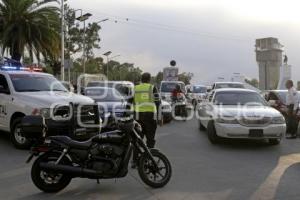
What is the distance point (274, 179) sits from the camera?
28.8 ft

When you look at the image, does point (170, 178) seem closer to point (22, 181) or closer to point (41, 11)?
point (22, 181)

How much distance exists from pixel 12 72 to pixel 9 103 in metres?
1.30

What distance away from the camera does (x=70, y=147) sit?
25.2 ft

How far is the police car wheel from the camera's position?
11867 millimetres

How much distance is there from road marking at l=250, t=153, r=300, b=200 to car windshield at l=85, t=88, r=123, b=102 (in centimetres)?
711

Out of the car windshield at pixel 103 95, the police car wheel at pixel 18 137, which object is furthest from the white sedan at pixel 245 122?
the police car wheel at pixel 18 137

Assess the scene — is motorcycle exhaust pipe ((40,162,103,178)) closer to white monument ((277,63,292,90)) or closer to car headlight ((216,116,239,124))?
car headlight ((216,116,239,124))

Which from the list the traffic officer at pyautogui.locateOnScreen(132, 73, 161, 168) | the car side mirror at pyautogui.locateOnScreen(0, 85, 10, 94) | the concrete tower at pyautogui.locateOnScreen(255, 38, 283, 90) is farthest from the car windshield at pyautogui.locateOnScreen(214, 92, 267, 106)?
the concrete tower at pyautogui.locateOnScreen(255, 38, 283, 90)

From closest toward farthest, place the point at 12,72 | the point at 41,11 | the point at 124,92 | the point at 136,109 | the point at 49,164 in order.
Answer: the point at 49,164, the point at 136,109, the point at 12,72, the point at 124,92, the point at 41,11

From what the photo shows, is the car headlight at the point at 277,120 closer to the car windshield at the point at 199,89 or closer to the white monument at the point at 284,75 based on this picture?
the white monument at the point at 284,75

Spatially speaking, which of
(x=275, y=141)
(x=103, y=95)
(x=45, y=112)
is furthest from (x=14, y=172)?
(x=103, y=95)

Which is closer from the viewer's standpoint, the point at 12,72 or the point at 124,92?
the point at 12,72

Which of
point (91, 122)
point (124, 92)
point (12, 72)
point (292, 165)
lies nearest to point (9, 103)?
point (12, 72)

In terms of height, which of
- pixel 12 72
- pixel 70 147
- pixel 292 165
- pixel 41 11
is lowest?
pixel 292 165
